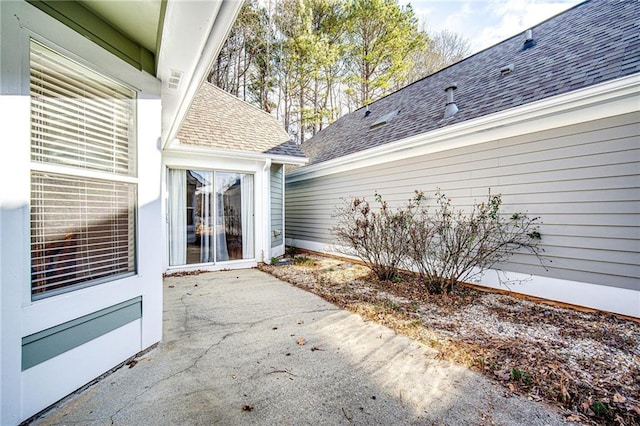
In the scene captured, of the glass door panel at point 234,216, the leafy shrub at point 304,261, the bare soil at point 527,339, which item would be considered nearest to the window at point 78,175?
the bare soil at point 527,339

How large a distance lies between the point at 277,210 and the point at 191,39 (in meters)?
5.87

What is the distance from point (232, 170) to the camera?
617cm

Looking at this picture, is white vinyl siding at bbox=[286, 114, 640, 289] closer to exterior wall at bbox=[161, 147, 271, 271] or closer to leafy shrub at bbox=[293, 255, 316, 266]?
leafy shrub at bbox=[293, 255, 316, 266]

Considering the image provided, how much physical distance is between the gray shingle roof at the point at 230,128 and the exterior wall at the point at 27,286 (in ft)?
11.9

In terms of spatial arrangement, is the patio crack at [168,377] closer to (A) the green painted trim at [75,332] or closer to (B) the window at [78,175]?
(A) the green painted trim at [75,332]

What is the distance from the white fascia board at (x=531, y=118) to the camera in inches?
133

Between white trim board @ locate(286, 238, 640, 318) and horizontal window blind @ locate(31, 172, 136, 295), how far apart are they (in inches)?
207

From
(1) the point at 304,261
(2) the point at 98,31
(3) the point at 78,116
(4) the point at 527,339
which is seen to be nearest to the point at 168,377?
(3) the point at 78,116

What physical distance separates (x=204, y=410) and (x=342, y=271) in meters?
4.51

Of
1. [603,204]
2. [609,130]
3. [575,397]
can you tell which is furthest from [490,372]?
[609,130]

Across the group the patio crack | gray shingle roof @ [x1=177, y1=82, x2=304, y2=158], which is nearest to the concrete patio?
the patio crack

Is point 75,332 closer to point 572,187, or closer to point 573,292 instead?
point 573,292

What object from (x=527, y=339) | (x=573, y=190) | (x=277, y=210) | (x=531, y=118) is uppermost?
(x=531, y=118)

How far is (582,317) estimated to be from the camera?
3436mm
